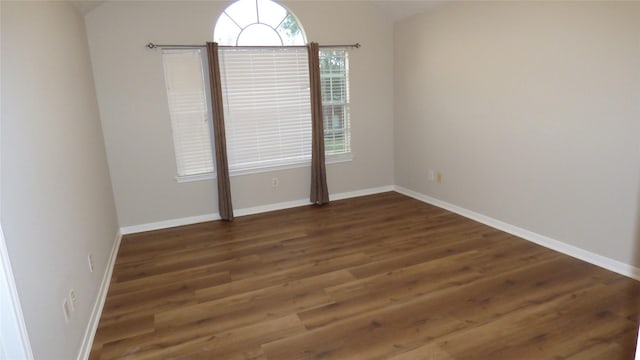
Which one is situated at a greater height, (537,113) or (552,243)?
(537,113)

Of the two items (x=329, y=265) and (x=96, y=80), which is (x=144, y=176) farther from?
(x=329, y=265)

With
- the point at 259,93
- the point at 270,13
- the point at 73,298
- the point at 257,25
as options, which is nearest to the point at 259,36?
the point at 257,25

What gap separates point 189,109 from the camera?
13.9ft

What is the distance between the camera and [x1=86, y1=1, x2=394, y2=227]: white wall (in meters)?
3.85

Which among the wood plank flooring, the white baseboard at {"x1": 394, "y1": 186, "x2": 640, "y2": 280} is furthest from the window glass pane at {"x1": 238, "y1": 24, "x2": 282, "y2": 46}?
the white baseboard at {"x1": 394, "y1": 186, "x2": 640, "y2": 280}

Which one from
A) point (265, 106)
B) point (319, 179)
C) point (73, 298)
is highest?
point (265, 106)

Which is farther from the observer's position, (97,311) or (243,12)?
(243,12)

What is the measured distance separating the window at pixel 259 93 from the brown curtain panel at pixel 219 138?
157mm

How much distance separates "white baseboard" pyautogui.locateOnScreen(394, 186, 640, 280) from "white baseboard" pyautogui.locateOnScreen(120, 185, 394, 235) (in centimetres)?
96

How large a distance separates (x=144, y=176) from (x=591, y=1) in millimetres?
4259

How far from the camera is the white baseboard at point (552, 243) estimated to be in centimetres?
284

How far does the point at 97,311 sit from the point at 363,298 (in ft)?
5.80

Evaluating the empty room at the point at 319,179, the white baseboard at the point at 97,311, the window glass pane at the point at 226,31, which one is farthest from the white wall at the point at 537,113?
the white baseboard at the point at 97,311

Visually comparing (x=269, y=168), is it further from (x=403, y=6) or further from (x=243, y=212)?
(x=403, y=6)
